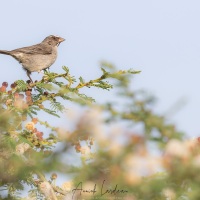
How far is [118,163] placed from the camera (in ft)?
5.13

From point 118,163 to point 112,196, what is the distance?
0.63 m

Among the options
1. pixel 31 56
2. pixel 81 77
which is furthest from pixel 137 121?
pixel 31 56

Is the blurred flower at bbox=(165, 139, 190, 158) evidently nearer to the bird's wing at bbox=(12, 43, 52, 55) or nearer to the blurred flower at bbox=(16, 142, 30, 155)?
the blurred flower at bbox=(16, 142, 30, 155)

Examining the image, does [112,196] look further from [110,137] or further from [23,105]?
[23,105]

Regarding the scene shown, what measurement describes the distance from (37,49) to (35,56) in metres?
0.78

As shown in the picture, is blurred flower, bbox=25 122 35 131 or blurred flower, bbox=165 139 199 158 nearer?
blurred flower, bbox=165 139 199 158

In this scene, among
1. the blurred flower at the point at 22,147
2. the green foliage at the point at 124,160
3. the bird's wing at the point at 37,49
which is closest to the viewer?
the green foliage at the point at 124,160

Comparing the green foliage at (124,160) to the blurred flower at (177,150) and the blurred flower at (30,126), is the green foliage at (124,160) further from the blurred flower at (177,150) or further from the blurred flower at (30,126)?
the blurred flower at (30,126)

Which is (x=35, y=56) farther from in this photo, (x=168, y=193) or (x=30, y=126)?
(x=168, y=193)

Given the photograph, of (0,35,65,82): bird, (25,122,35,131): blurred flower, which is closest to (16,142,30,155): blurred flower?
(25,122,35,131): blurred flower

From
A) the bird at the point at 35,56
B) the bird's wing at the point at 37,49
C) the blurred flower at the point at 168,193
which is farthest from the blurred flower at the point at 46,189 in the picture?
the bird's wing at the point at 37,49

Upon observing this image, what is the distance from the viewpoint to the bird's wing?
11.3 meters

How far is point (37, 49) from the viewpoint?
11.9 metres

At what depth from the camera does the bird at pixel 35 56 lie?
35.0ft
